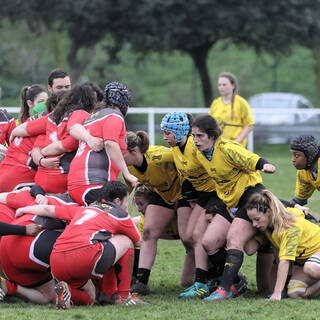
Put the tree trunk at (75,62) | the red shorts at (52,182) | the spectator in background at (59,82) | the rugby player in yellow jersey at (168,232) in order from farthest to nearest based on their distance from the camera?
the tree trunk at (75,62) → the spectator in background at (59,82) → the rugby player in yellow jersey at (168,232) → the red shorts at (52,182)

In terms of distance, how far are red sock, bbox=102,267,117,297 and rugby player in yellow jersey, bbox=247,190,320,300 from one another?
4.04 ft

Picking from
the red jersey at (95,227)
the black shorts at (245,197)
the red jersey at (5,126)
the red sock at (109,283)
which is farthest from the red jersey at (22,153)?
the black shorts at (245,197)

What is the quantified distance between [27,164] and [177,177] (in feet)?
4.64

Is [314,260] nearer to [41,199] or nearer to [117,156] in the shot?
[117,156]

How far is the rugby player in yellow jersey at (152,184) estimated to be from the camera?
6711 millimetres

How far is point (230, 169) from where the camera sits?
627 centimetres

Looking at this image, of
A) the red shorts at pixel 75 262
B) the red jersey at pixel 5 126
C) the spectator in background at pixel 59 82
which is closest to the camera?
the red shorts at pixel 75 262

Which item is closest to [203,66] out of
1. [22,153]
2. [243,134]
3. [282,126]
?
[282,126]

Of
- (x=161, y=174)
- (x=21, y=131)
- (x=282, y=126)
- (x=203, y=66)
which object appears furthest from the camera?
(x=203, y=66)

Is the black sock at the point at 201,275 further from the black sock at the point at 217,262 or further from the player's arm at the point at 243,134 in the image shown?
the player's arm at the point at 243,134

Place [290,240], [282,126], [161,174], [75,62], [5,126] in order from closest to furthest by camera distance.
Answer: [290,240], [161,174], [5,126], [282,126], [75,62]

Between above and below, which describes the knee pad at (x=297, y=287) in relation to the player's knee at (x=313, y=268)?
below

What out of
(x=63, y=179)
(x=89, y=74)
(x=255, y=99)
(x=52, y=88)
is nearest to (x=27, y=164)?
(x=63, y=179)

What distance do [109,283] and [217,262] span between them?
1107 mm
